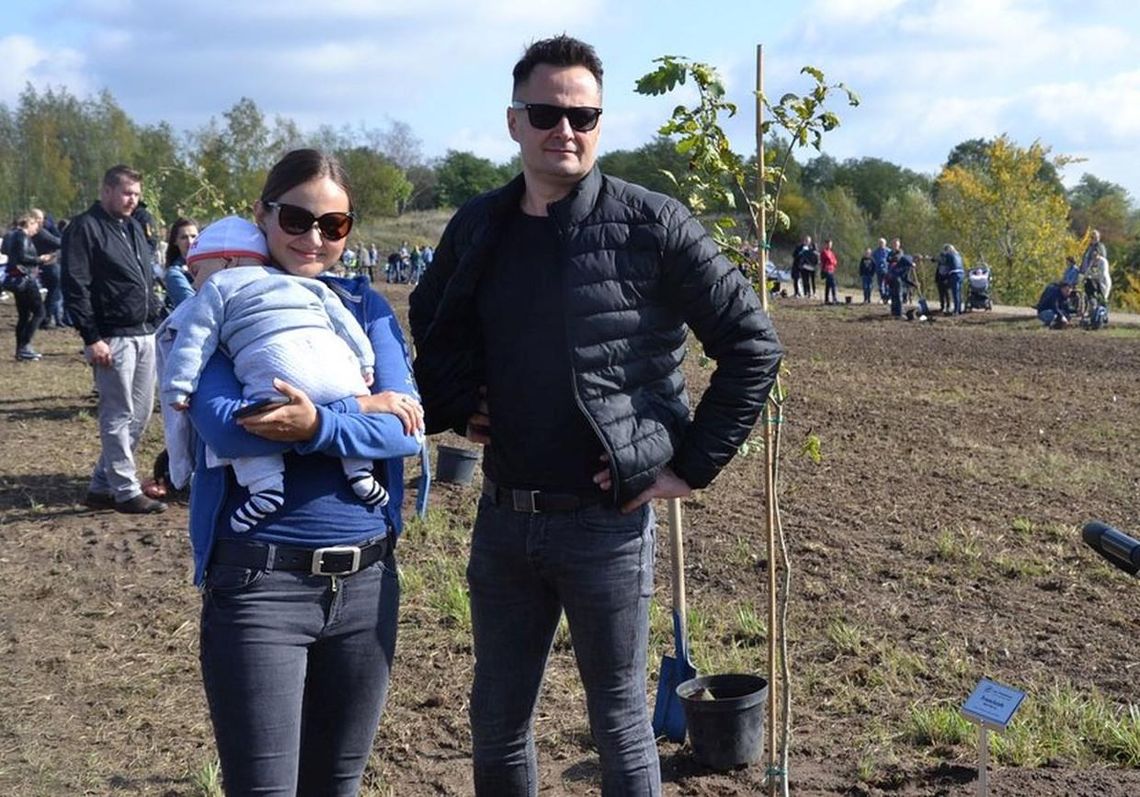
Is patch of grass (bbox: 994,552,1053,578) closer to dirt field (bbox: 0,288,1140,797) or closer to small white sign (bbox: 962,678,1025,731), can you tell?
dirt field (bbox: 0,288,1140,797)

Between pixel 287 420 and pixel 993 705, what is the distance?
1783 mm

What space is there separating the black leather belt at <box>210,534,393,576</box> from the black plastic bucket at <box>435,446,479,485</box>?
224 inches

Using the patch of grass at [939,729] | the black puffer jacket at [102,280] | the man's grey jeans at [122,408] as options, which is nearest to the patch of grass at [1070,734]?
the patch of grass at [939,729]

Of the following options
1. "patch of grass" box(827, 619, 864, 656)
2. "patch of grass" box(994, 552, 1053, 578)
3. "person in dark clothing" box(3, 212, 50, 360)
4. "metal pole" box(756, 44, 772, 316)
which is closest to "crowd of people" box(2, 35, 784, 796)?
"metal pole" box(756, 44, 772, 316)

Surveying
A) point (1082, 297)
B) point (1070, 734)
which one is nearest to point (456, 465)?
point (1070, 734)

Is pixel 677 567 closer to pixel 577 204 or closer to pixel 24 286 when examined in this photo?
pixel 577 204

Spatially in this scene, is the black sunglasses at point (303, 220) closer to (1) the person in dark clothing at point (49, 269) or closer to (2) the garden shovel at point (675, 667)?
(2) the garden shovel at point (675, 667)

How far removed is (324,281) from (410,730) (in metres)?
2.28

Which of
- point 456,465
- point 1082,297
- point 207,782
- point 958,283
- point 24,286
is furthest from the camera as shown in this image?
point 958,283

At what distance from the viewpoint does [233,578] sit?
8.23 feet

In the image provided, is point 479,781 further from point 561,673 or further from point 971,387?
point 971,387

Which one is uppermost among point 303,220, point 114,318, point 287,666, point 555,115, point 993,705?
point 555,115

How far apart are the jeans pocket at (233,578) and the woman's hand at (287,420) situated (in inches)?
11.0

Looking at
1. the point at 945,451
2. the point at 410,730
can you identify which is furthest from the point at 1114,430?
the point at 410,730
